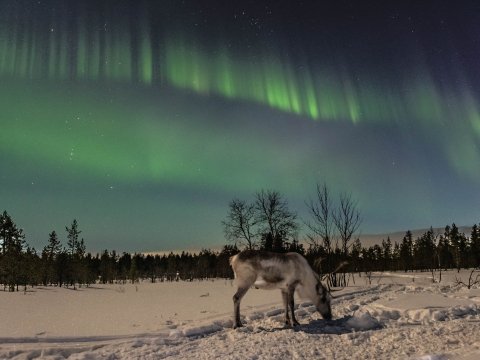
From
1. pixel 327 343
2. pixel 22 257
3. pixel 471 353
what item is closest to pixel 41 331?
pixel 327 343

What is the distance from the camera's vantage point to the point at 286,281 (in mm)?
9820

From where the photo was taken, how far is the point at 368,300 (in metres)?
13.6

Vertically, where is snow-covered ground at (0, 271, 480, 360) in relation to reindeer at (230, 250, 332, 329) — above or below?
below

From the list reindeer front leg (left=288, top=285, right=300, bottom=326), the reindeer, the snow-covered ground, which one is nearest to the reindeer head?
the reindeer

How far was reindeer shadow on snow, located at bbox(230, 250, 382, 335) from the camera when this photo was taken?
947 centimetres

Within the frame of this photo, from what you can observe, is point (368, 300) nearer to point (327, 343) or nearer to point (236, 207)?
point (327, 343)

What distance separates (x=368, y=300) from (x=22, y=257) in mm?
36971

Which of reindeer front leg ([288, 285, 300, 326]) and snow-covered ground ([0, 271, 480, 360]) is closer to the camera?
snow-covered ground ([0, 271, 480, 360])

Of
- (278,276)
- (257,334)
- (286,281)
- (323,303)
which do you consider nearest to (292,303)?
(286,281)

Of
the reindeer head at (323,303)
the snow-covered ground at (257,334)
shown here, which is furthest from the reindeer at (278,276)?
the snow-covered ground at (257,334)

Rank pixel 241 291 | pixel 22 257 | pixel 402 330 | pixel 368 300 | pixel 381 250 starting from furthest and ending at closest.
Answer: pixel 381 250 < pixel 22 257 < pixel 368 300 < pixel 241 291 < pixel 402 330

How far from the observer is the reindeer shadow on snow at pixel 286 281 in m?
9.47

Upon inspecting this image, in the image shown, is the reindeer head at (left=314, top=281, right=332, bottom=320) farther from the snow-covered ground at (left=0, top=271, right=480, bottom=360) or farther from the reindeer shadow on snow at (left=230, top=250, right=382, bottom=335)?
the snow-covered ground at (left=0, top=271, right=480, bottom=360)

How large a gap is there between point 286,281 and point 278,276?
9.7 inches
